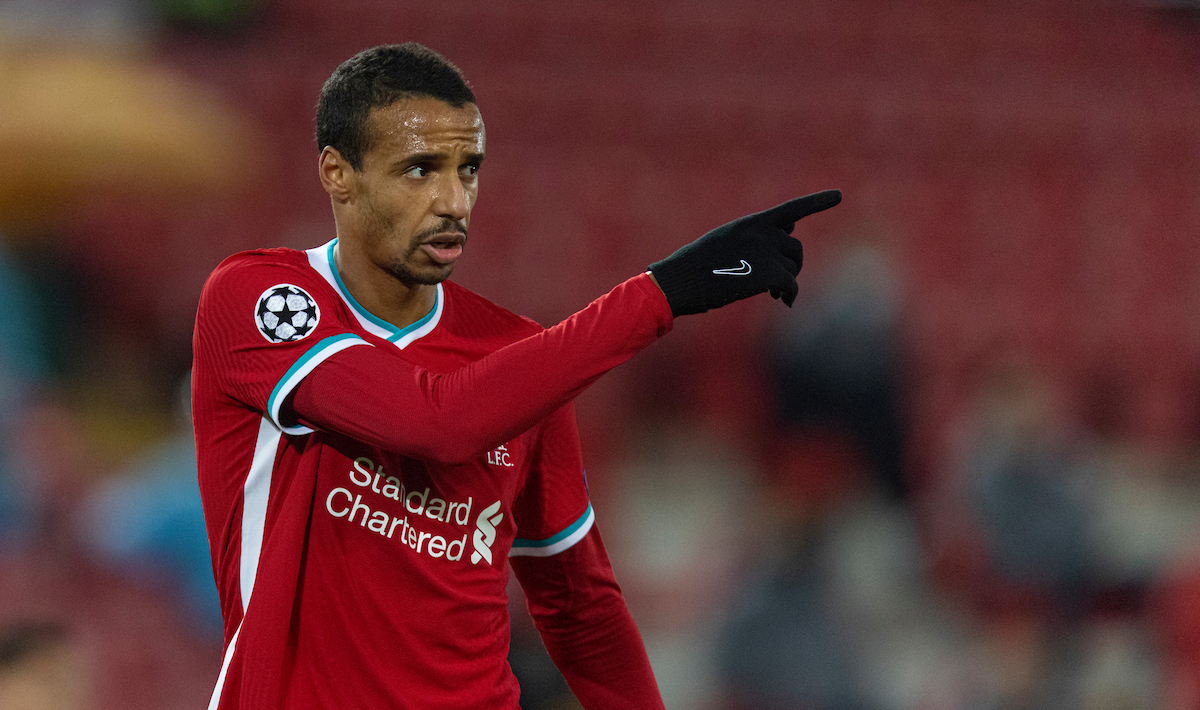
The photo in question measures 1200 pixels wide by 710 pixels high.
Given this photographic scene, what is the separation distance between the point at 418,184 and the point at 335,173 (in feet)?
0.46

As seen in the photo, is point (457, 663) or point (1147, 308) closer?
point (457, 663)

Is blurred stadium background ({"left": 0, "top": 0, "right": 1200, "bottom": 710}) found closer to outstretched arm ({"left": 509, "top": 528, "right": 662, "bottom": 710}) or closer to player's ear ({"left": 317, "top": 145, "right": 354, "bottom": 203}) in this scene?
outstretched arm ({"left": 509, "top": 528, "right": 662, "bottom": 710})

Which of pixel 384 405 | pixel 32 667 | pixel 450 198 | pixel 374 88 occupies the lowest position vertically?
pixel 32 667

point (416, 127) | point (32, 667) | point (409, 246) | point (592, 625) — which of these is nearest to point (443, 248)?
point (409, 246)

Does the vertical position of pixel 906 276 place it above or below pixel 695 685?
above

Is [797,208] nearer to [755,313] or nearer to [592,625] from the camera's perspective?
[592,625]

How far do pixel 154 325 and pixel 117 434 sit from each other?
1.93 feet

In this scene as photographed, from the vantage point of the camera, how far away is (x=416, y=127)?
59.2 inches

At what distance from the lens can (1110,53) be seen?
697 cm

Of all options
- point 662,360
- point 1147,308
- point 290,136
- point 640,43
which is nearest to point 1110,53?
point 1147,308

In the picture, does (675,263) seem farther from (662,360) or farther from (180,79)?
(180,79)

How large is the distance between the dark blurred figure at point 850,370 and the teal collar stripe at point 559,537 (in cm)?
334

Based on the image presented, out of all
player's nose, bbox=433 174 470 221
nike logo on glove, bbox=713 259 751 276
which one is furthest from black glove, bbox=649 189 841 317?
player's nose, bbox=433 174 470 221

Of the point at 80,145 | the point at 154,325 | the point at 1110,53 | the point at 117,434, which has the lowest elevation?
the point at 117,434
